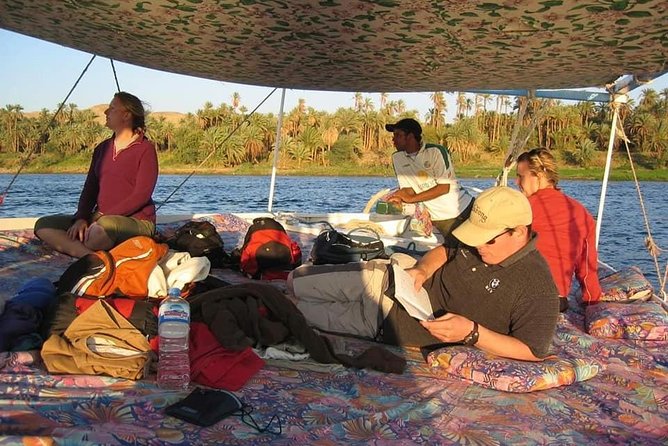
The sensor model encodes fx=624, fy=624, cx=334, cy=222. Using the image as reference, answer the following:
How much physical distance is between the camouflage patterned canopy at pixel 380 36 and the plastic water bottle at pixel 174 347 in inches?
75.1

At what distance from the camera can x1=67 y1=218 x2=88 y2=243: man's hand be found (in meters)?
4.61

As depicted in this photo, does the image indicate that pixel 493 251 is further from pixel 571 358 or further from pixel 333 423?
pixel 333 423

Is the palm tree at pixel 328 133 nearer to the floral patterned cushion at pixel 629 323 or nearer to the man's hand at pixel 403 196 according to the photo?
the man's hand at pixel 403 196

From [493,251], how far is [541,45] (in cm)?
167

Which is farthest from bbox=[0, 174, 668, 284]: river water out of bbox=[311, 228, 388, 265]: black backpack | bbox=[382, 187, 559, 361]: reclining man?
bbox=[382, 187, 559, 361]: reclining man

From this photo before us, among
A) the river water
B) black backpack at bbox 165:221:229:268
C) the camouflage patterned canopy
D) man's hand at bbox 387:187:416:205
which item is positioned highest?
the camouflage patterned canopy

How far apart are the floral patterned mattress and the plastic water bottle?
7cm

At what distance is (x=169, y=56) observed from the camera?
194 inches

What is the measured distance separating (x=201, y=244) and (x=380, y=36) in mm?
2200

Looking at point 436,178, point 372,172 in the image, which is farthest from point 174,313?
point 372,172

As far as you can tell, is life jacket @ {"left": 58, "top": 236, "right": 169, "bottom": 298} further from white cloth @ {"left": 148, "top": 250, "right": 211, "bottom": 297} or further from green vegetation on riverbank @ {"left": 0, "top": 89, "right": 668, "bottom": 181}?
green vegetation on riverbank @ {"left": 0, "top": 89, "right": 668, "bottom": 181}

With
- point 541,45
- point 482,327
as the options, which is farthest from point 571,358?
point 541,45

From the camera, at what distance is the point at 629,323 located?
144 inches

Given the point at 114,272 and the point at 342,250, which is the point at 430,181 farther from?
the point at 114,272
